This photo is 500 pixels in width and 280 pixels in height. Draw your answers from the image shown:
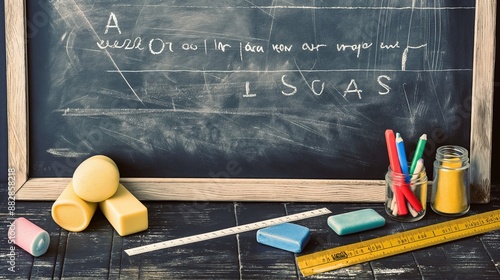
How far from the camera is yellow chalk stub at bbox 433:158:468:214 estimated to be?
183 centimetres

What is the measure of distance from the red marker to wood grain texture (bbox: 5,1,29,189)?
0.74m

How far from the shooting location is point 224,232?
5.80 ft

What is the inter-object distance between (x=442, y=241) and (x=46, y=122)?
0.83m

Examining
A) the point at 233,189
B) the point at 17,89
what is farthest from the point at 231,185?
the point at 17,89

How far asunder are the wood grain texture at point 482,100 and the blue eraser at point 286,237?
1.37ft

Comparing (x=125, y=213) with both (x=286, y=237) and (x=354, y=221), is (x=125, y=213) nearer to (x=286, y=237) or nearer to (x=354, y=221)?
(x=286, y=237)

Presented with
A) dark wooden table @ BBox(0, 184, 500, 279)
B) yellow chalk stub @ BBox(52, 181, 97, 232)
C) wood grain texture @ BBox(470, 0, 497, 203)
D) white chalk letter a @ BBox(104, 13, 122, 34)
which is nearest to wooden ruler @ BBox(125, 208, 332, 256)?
dark wooden table @ BBox(0, 184, 500, 279)

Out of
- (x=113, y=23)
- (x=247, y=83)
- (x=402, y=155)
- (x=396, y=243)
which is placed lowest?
(x=396, y=243)

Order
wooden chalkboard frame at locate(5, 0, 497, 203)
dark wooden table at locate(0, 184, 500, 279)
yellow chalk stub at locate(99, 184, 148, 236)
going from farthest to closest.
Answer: wooden chalkboard frame at locate(5, 0, 497, 203) < yellow chalk stub at locate(99, 184, 148, 236) < dark wooden table at locate(0, 184, 500, 279)

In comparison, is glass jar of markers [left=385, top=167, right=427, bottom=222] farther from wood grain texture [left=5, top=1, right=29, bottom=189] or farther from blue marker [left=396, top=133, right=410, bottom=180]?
wood grain texture [left=5, top=1, right=29, bottom=189]

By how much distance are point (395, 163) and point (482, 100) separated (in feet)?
0.74

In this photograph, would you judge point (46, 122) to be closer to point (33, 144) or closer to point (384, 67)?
point (33, 144)

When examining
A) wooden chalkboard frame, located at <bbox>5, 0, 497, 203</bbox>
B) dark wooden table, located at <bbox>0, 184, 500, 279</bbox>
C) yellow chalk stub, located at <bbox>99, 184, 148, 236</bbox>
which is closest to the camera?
dark wooden table, located at <bbox>0, 184, 500, 279</bbox>

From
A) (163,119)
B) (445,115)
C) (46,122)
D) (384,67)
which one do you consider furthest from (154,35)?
(445,115)
